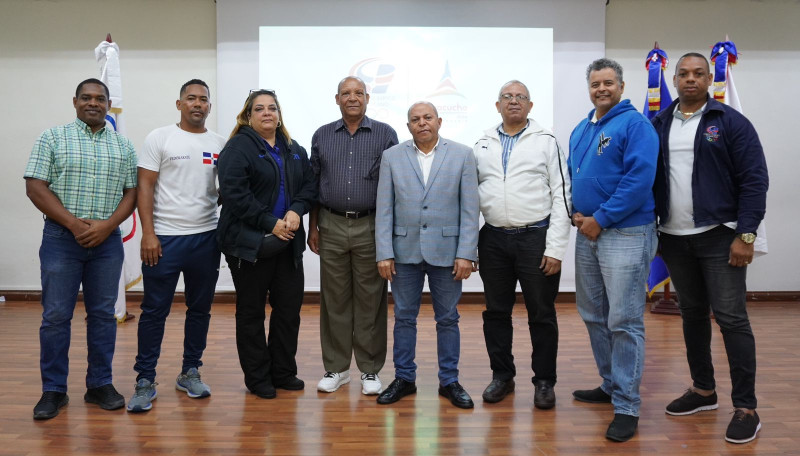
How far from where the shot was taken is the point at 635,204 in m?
2.57

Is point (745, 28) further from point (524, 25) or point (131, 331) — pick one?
point (131, 331)

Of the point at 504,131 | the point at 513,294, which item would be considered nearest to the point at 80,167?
the point at 504,131

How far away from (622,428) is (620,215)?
3.01ft

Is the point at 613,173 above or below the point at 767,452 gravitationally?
above

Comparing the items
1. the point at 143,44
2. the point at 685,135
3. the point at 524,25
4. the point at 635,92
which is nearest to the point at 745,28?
the point at 635,92

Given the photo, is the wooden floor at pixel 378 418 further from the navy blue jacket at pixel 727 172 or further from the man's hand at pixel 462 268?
the navy blue jacket at pixel 727 172

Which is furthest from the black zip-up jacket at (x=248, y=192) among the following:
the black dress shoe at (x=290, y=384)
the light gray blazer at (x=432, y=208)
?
the black dress shoe at (x=290, y=384)

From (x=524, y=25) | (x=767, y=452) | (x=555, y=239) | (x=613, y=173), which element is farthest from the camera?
(x=524, y=25)

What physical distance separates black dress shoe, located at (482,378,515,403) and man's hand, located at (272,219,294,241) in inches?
49.9

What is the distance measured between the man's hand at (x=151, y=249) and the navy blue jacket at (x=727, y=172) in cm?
248

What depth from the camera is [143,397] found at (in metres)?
2.98

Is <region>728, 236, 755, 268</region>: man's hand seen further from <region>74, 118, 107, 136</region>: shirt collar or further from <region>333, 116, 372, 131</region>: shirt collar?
<region>74, 118, 107, 136</region>: shirt collar

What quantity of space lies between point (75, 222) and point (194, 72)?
3.68 metres

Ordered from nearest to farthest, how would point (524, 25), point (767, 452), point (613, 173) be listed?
point (767, 452) → point (613, 173) → point (524, 25)
